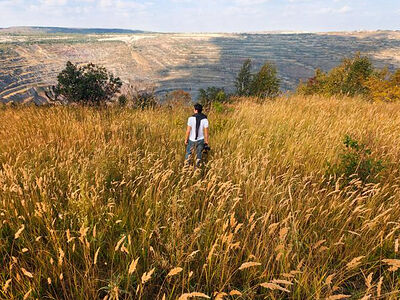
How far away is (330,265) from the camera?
197cm

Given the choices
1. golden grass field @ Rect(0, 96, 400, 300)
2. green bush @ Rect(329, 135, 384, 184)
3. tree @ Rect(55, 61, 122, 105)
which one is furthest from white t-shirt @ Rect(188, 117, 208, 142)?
tree @ Rect(55, 61, 122, 105)

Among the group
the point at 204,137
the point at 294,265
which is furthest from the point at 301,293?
the point at 204,137

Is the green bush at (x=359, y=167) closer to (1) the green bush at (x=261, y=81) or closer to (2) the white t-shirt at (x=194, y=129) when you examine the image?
(2) the white t-shirt at (x=194, y=129)

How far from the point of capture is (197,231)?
188 centimetres

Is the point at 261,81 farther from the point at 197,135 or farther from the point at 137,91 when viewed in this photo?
the point at 197,135

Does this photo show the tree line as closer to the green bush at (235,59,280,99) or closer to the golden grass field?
the golden grass field

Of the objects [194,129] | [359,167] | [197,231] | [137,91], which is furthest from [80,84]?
[197,231]

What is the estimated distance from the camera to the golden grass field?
1.67 metres

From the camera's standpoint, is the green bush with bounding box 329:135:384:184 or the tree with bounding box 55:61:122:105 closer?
the green bush with bounding box 329:135:384:184

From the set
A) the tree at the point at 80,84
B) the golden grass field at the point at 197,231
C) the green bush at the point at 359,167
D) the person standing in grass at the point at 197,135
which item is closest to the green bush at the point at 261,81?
the tree at the point at 80,84

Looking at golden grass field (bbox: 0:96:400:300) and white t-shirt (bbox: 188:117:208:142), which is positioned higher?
white t-shirt (bbox: 188:117:208:142)

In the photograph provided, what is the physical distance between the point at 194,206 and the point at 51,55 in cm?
20903

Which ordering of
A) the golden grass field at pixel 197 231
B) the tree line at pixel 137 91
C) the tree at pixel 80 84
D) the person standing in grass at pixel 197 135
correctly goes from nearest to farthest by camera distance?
1. the golden grass field at pixel 197 231
2. the person standing in grass at pixel 197 135
3. the tree line at pixel 137 91
4. the tree at pixel 80 84

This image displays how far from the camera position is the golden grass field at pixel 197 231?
1.67 m
